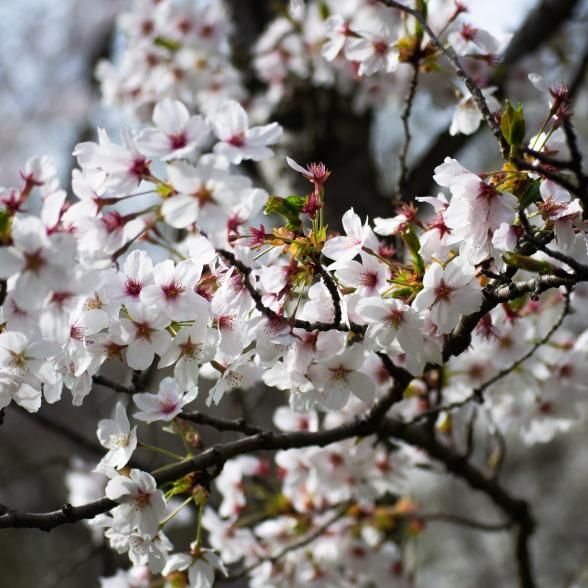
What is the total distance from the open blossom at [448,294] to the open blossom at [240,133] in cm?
32

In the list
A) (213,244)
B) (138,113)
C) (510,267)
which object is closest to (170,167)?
(213,244)

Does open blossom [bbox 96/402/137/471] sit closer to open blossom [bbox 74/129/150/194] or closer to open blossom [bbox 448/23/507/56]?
open blossom [bbox 74/129/150/194]

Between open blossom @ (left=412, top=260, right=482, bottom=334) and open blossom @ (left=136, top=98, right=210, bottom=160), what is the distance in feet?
1.33

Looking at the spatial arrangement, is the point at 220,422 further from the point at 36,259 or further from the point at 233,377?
the point at 36,259

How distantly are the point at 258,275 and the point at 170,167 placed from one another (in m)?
0.31

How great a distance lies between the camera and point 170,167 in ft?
3.05

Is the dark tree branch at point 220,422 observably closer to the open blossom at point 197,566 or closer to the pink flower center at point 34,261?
the open blossom at point 197,566

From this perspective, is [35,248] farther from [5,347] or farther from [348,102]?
[348,102]

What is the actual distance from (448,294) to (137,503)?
2.01 ft

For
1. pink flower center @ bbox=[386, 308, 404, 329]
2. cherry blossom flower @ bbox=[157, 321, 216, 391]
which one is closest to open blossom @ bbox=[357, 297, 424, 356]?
pink flower center @ bbox=[386, 308, 404, 329]

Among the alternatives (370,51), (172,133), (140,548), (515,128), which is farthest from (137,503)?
(370,51)

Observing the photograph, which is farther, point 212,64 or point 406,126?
point 212,64

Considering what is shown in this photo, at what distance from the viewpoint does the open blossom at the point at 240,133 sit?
1.00 metres

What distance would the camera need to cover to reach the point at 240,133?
3.35 feet
